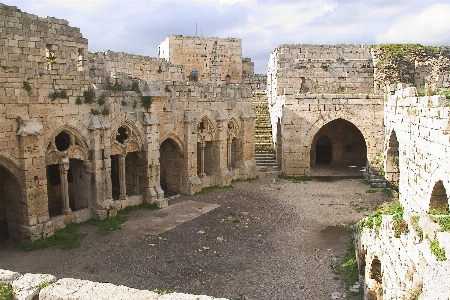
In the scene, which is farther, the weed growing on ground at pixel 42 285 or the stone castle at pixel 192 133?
the stone castle at pixel 192 133

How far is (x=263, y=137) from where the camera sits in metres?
25.9

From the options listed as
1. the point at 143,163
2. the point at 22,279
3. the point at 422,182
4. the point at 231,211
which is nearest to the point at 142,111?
the point at 143,163

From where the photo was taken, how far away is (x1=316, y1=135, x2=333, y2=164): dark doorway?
26.7m

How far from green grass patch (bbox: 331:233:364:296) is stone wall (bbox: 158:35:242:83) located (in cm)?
2129

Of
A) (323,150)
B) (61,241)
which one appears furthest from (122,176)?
(323,150)

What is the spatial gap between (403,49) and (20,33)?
2225 centimetres

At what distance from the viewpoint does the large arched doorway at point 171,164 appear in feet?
57.6

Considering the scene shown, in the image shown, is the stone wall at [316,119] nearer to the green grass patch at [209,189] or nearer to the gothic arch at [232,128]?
the gothic arch at [232,128]

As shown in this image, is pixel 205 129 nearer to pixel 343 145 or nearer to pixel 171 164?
pixel 171 164

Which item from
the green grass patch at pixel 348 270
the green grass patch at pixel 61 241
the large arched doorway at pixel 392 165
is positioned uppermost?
the large arched doorway at pixel 392 165

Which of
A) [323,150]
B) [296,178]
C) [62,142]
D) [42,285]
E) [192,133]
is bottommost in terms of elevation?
[296,178]

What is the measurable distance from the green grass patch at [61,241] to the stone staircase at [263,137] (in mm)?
13073

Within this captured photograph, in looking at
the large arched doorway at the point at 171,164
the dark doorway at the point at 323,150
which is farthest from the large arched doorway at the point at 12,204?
the dark doorway at the point at 323,150

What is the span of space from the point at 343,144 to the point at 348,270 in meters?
17.0
